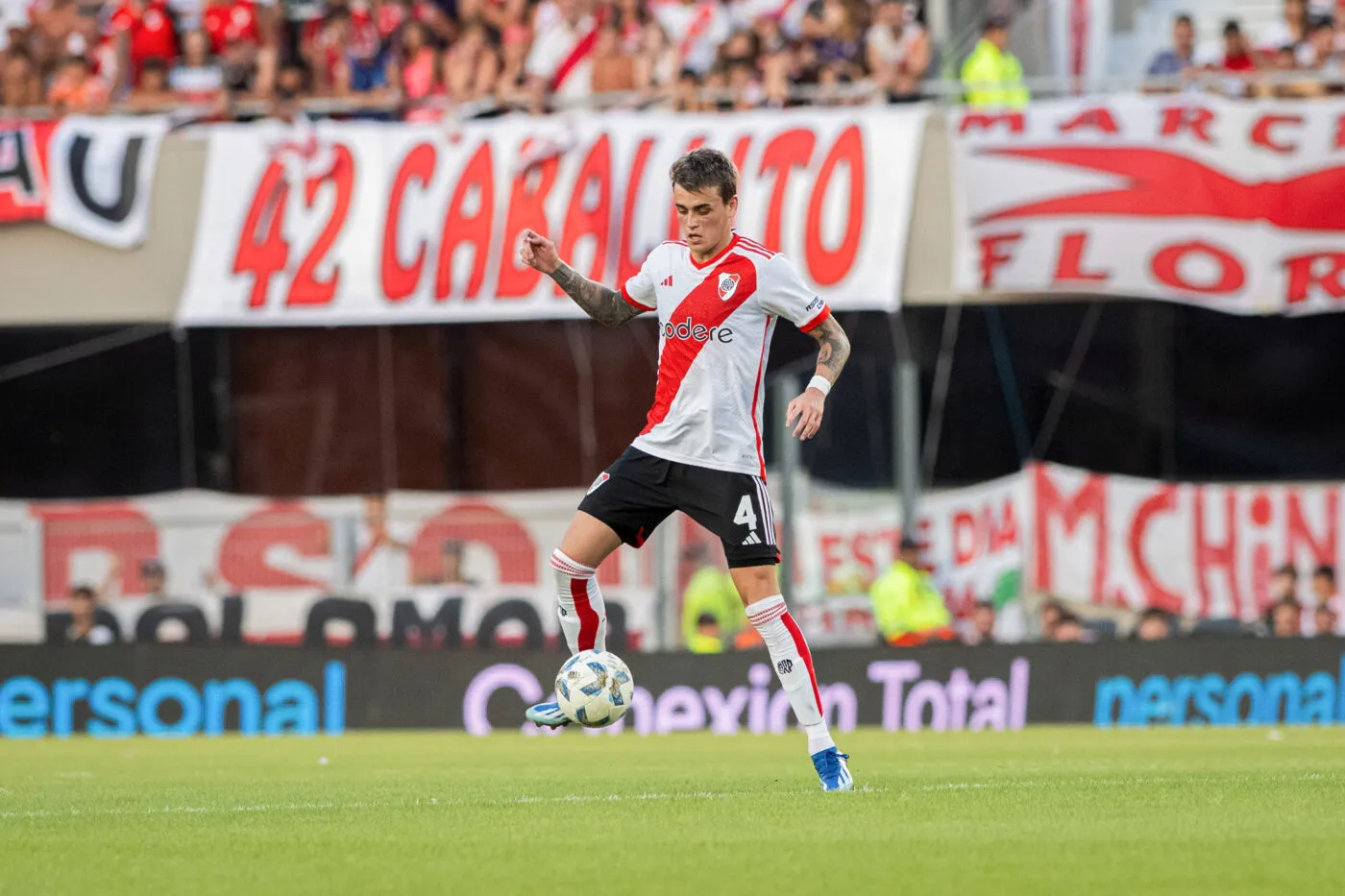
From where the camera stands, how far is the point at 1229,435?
22109mm

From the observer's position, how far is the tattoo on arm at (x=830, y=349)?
27.5 feet

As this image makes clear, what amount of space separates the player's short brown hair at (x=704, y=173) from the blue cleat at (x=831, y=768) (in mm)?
2103

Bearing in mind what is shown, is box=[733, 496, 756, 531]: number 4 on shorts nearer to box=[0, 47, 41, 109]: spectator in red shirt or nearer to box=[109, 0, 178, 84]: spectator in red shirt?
box=[109, 0, 178, 84]: spectator in red shirt

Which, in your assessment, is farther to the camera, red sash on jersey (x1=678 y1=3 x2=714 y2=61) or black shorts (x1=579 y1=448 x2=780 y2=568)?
red sash on jersey (x1=678 y1=3 x2=714 y2=61)

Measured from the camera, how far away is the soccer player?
8336mm

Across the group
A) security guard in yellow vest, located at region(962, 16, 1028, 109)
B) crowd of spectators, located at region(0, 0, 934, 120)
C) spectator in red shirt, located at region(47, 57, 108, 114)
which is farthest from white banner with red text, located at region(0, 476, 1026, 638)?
Result: spectator in red shirt, located at region(47, 57, 108, 114)

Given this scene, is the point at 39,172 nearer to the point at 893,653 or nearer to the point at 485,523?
the point at 485,523

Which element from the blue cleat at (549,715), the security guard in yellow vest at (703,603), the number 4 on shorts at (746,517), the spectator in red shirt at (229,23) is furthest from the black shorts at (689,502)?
the spectator in red shirt at (229,23)

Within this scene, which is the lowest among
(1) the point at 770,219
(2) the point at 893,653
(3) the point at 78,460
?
(2) the point at 893,653

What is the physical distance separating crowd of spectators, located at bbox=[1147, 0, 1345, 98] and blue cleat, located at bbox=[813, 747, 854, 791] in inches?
485

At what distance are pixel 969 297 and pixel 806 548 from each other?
3386 millimetres

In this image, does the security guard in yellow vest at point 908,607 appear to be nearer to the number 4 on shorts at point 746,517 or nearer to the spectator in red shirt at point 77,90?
the spectator in red shirt at point 77,90

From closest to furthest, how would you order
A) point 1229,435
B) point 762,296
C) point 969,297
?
point 762,296
point 969,297
point 1229,435

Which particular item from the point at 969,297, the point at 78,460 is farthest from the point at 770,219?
the point at 78,460
